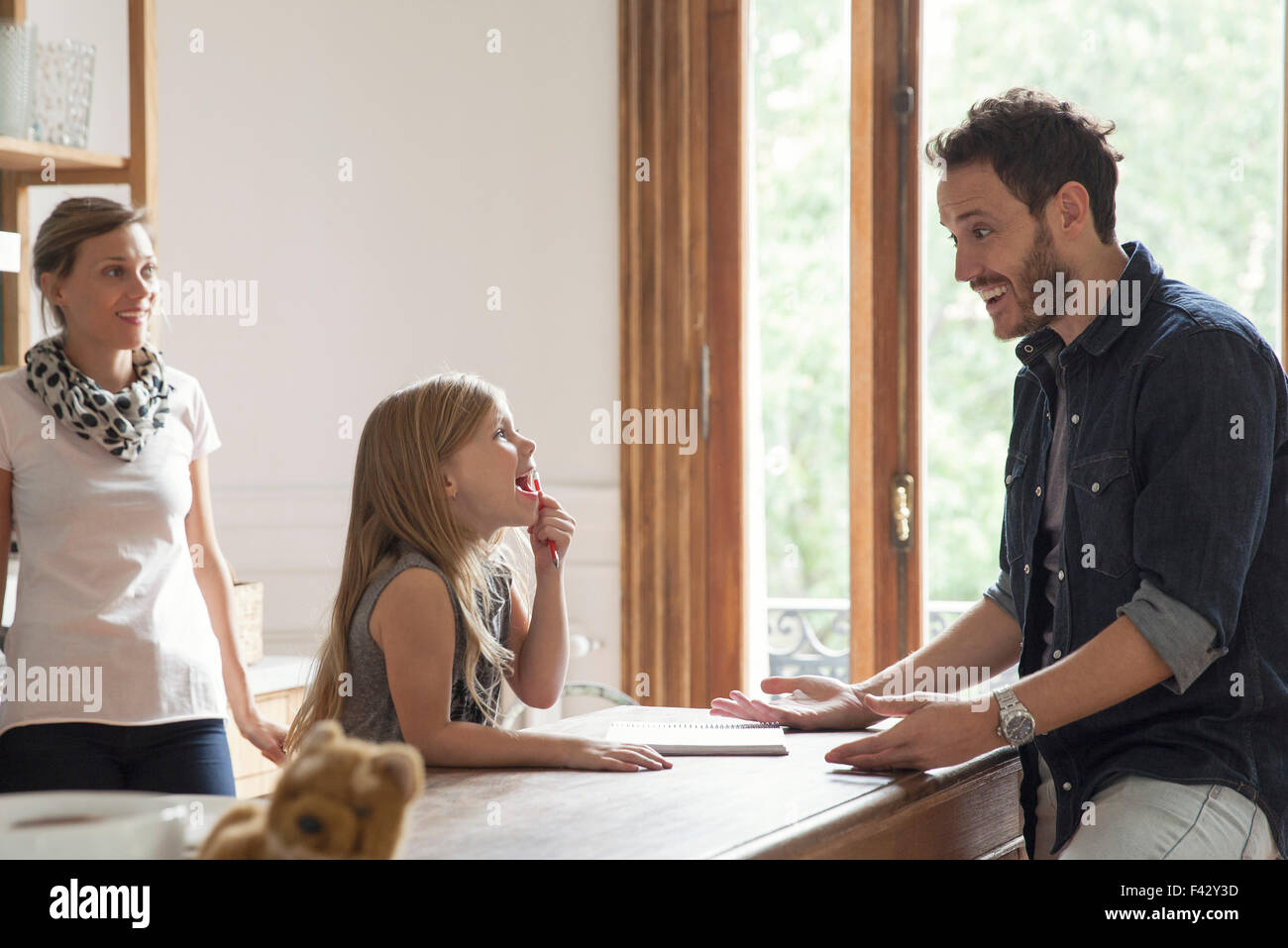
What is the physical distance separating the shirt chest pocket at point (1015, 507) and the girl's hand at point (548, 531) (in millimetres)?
637

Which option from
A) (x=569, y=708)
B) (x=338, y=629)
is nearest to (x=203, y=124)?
(x=569, y=708)

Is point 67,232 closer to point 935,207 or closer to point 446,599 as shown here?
point 446,599

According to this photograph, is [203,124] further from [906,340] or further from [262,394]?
[906,340]

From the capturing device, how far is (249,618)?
9.57 feet

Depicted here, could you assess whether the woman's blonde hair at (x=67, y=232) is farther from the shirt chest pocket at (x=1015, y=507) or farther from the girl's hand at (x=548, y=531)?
the shirt chest pocket at (x=1015, y=507)

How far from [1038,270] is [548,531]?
0.77 meters

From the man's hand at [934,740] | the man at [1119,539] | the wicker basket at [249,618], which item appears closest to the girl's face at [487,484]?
the man at [1119,539]

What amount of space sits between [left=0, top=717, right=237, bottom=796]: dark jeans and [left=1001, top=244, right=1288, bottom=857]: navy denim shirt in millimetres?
1348

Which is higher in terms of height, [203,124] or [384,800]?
[203,124]

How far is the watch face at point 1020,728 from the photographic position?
1480 millimetres

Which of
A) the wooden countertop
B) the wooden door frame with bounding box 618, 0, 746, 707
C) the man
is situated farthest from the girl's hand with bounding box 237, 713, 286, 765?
the wooden door frame with bounding box 618, 0, 746, 707

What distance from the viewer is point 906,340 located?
3.31m

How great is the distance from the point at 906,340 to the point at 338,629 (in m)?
2.05
